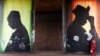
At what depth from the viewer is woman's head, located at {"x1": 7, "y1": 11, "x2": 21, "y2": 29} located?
915 inches

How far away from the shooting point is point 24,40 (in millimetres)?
23219

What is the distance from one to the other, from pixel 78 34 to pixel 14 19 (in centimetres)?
557

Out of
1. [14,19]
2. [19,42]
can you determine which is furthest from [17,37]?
[14,19]

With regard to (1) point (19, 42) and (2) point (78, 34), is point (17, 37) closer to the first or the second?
(1) point (19, 42)

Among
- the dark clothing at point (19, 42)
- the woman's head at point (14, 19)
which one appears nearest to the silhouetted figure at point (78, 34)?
the dark clothing at point (19, 42)

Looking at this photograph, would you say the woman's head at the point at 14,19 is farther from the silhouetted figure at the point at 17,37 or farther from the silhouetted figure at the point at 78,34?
the silhouetted figure at the point at 78,34

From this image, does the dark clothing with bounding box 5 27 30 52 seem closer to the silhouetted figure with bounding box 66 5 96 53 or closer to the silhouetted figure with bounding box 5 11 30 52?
the silhouetted figure with bounding box 5 11 30 52

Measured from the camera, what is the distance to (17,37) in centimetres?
2327

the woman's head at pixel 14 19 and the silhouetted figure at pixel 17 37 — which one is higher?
the woman's head at pixel 14 19

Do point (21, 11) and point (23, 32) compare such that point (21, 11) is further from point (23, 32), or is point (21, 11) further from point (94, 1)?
point (94, 1)

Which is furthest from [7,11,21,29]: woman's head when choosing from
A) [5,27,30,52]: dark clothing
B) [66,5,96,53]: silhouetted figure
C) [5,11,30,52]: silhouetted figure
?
[66,5,96,53]: silhouetted figure

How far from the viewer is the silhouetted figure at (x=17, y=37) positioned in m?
23.1

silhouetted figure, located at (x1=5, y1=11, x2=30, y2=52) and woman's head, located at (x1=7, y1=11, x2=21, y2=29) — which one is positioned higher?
woman's head, located at (x1=7, y1=11, x2=21, y2=29)

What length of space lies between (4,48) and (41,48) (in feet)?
33.4
